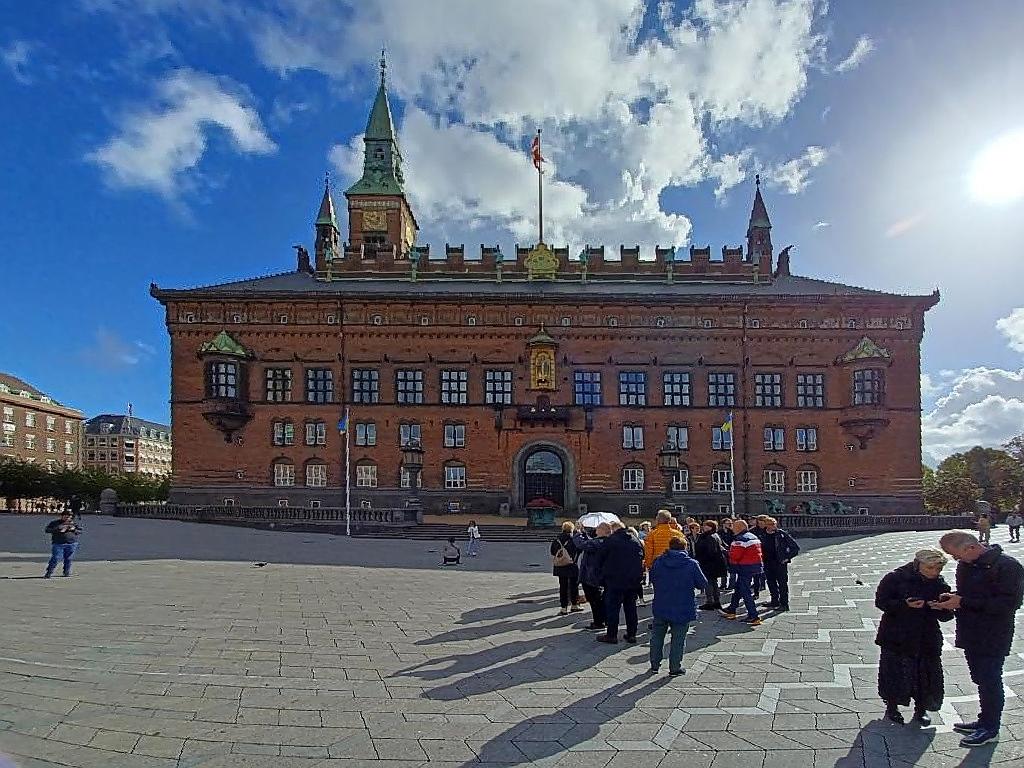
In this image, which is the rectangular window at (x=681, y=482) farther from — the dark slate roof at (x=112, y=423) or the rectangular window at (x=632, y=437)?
the dark slate roof at (x=112, y=423)

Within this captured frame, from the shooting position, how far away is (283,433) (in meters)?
40.8

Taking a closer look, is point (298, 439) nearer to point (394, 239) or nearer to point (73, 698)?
point (394, 239)

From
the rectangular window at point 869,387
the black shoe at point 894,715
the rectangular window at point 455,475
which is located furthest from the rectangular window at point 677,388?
the black shoe at point 894,715

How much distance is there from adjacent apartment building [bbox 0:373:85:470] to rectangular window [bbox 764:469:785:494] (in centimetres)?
7389

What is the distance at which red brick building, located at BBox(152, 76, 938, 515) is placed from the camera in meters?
40.4

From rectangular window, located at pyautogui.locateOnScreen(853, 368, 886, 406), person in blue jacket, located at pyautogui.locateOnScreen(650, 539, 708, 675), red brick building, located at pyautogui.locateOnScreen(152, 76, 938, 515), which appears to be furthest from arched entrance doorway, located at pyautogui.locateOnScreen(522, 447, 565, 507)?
person in blue jacket, located at pyautogui.locateOnScreen(650, 539, 708, 675)

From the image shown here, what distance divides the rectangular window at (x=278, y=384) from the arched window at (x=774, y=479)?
3092 centimetres

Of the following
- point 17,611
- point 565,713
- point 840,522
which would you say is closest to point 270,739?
point 565,713

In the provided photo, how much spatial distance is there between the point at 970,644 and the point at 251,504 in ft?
131

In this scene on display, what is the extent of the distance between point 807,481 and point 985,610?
37836 mm

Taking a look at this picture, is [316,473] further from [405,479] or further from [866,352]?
[866,352]

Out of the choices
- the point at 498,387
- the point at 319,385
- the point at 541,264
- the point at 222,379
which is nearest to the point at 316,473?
the point at 319,385

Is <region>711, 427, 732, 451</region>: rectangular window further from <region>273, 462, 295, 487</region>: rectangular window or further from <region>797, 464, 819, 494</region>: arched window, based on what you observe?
<region>273, 462, 295, 487</region>: rectangular window

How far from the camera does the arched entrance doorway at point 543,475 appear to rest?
1620 inches
